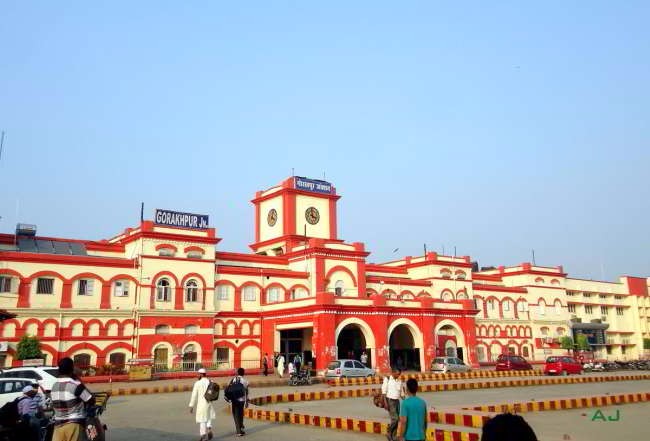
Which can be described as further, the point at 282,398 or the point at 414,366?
the point at 414,366

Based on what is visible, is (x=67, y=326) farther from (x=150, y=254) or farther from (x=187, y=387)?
(x=187, y=387)

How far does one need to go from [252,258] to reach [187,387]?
17035mm

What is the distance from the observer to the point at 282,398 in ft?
76.2

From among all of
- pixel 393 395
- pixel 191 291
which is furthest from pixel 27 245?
pixel 393 395

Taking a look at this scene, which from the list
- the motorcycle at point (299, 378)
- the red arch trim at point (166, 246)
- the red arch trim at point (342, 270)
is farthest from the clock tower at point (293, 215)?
the motorcycle at point (299, 378)

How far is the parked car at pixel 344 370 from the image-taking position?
34.7 meters

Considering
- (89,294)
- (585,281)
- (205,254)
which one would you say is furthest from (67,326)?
(585,281)

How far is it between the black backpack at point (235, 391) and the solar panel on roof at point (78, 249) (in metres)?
27.3

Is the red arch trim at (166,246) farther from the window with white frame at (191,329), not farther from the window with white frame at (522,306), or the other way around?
the window with white frame at (522,306)

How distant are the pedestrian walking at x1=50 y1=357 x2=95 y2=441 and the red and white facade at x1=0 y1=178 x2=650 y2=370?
95.9ft

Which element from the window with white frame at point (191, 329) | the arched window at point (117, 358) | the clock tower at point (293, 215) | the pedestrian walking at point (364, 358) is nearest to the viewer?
the arched window at point (117, 358)

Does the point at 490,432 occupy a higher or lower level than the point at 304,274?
lower

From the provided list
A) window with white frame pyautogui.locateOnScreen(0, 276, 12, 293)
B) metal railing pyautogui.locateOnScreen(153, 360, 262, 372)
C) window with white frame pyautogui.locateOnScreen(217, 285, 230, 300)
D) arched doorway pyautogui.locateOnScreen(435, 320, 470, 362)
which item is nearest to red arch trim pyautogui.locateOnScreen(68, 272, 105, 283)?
window with white frame pyautogui.locateOnScreen(0, 276, 12, 293)

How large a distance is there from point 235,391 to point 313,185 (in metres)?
37.8
